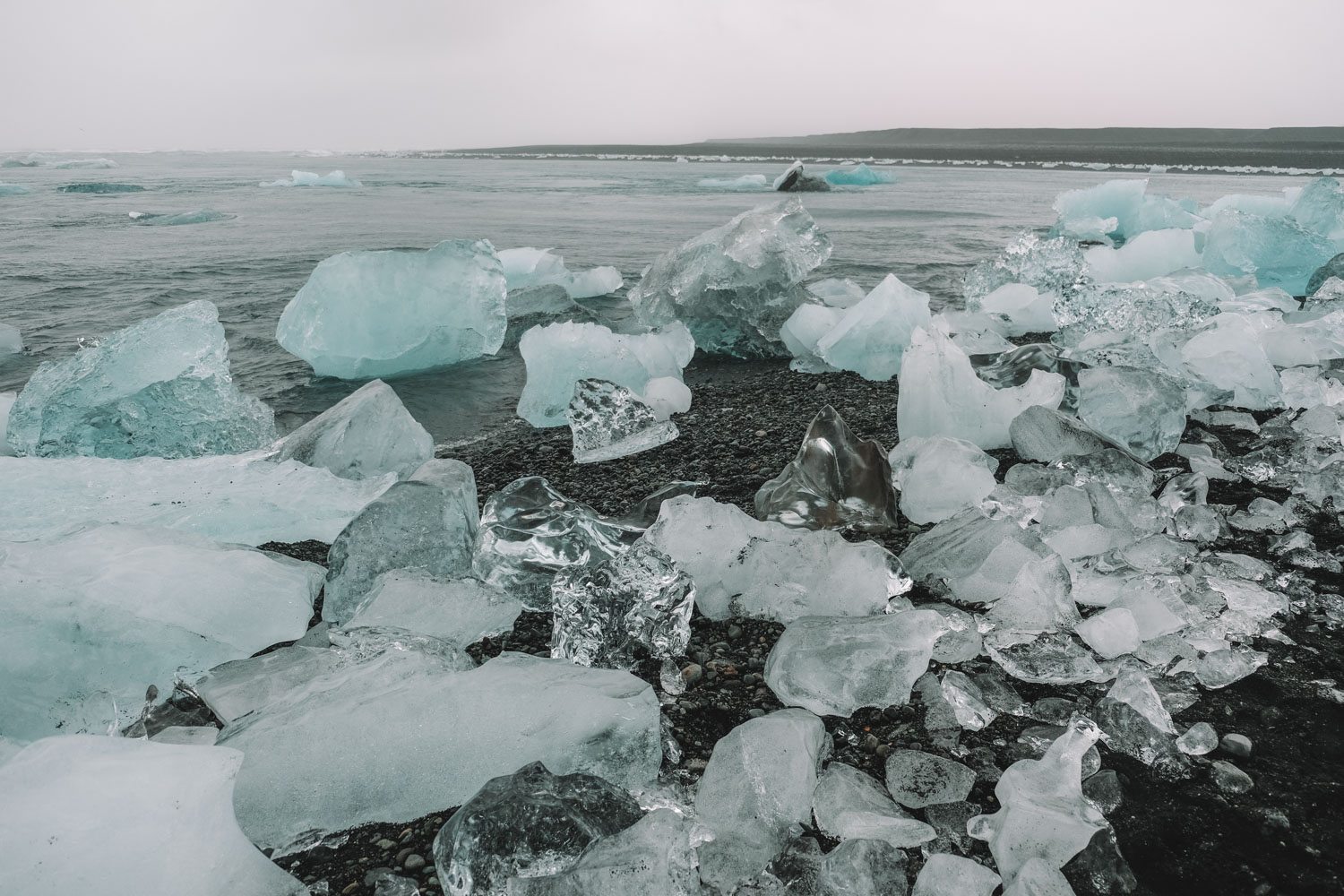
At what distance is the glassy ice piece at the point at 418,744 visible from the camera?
1.27 metres

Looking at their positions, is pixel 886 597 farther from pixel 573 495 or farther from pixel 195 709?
pixel 195 709

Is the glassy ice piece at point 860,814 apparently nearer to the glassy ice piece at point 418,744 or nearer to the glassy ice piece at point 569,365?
the glassy ice piece at point 418,744

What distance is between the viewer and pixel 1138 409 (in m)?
2.88

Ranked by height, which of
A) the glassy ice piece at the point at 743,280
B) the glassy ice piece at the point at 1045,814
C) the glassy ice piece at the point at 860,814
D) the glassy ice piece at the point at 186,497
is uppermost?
the glassy ice piece at the point at 743,280

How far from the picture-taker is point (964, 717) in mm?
1501

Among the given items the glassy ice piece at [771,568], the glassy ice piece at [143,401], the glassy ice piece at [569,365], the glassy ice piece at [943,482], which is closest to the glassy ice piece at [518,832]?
the glassy ice piece at [771,568]

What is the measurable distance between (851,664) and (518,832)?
Result: 0.73 m

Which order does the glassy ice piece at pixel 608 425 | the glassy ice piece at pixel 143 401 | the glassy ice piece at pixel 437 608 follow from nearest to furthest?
the glassy ice piece at pixel 437 608, the glassy ice piece at pixel 608 425, the glassy ice piece at pixel 143 401

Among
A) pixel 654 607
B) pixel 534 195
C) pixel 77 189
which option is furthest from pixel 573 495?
pixel 77 189

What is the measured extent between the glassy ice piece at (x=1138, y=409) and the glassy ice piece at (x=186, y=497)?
8.81ft

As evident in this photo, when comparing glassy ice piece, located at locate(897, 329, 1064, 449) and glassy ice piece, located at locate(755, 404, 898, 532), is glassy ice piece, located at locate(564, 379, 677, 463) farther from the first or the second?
glassy ice piece, located at locate(897, 329, 1064, 449)

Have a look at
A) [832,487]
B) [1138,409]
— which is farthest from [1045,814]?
[1138,409]

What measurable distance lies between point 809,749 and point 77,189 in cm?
2256

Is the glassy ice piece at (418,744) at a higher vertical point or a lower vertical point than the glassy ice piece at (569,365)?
lower
